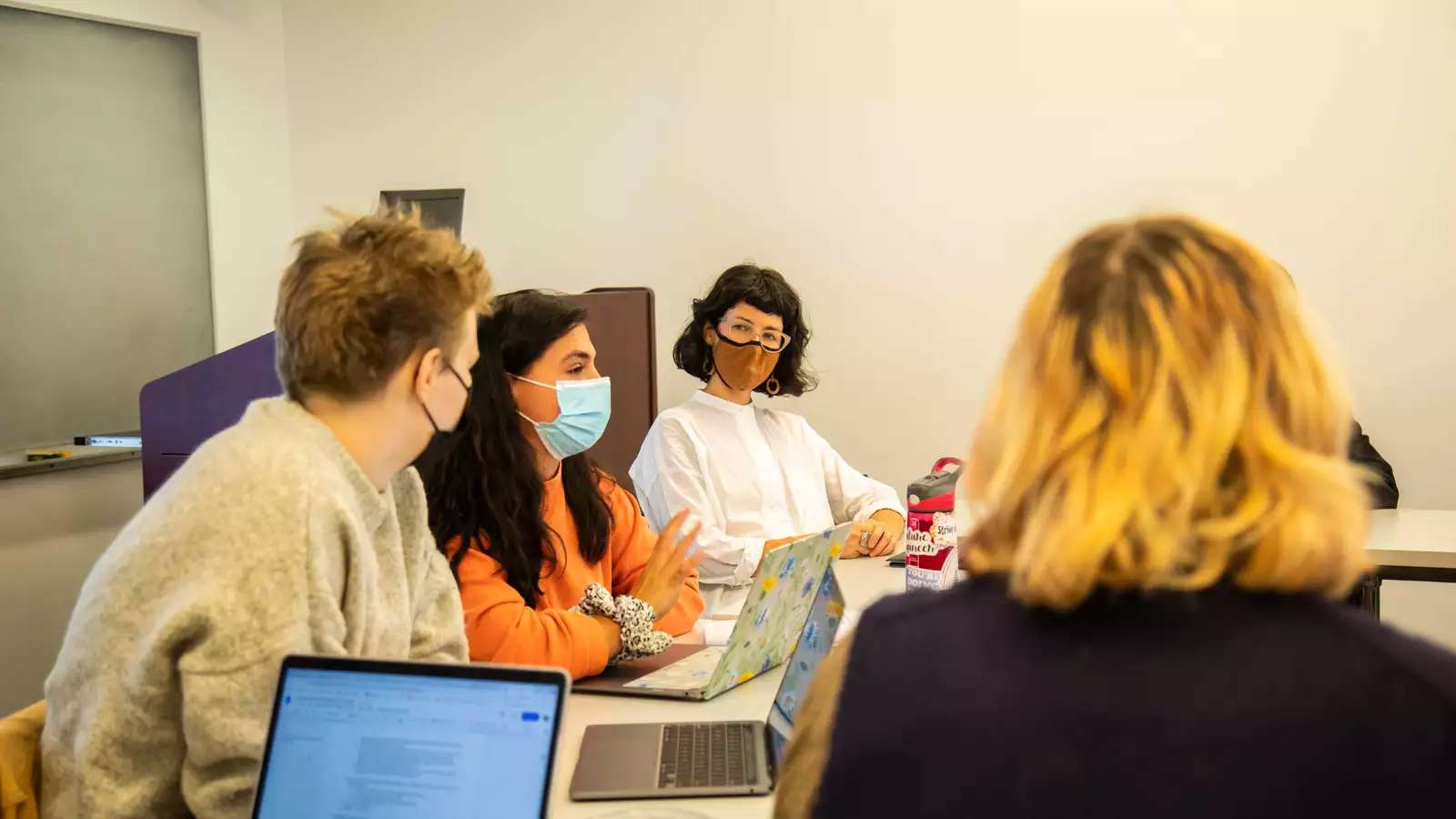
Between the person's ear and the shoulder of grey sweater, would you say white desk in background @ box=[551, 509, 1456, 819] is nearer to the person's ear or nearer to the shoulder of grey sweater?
the shoulder of grey sweater

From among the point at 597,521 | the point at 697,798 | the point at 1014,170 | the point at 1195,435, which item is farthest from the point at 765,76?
the point at 1195,435

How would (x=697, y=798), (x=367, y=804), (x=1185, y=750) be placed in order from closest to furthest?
(x=1185, y=750) < (x=367, y=804) < (x=697, y=798)

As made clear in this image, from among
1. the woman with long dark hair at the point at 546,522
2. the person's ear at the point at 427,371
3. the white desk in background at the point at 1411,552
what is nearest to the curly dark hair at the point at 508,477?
the woman with long dark hair at the point at 546,522

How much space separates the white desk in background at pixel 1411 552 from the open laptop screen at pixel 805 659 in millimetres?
1301

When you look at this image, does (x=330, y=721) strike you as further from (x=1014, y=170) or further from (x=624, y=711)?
(x=1014, y=170)

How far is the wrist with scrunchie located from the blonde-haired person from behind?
1.04 meters

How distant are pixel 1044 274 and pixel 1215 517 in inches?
9.2

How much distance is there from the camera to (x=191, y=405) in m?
2.69

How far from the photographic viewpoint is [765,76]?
4.10 m

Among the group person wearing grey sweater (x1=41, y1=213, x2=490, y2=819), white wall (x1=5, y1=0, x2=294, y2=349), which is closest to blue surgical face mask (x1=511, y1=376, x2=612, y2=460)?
person wearing grey sweater (x1=41, y1=213, x2=490, y2=819)

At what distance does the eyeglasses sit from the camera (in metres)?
3.31

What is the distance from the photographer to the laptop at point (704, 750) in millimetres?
1461

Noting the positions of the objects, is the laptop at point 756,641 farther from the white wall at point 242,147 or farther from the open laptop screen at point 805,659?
the white wall at point 242,147

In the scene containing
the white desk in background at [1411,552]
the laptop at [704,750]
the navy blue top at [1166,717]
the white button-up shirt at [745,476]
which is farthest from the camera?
the white button-up shirt at [745,476]
